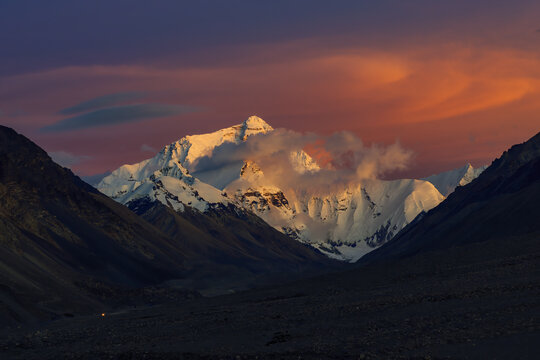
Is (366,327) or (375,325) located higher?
(375,325)

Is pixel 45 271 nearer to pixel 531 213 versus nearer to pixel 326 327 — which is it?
pixel 531 213

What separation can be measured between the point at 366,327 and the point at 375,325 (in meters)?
0.72

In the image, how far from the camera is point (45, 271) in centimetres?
16475

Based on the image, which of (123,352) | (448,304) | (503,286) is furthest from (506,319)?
(123,352)

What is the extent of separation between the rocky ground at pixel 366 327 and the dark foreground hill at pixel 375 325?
3.3 inches

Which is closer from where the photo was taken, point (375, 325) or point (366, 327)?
point (366, 327)

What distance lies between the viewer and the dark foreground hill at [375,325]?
5028 cm

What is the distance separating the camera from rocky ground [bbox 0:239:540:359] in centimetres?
5012

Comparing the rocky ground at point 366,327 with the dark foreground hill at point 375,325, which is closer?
the rocky ground at point 366,327

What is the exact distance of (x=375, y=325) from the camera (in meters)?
61.9

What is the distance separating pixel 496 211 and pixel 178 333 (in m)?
138

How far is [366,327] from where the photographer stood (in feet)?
203

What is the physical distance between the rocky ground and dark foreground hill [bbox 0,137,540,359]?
0.08 meters

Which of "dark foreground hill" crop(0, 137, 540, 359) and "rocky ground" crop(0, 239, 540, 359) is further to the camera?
"dark foreground hill" crop(0, 137, 540, 359)
